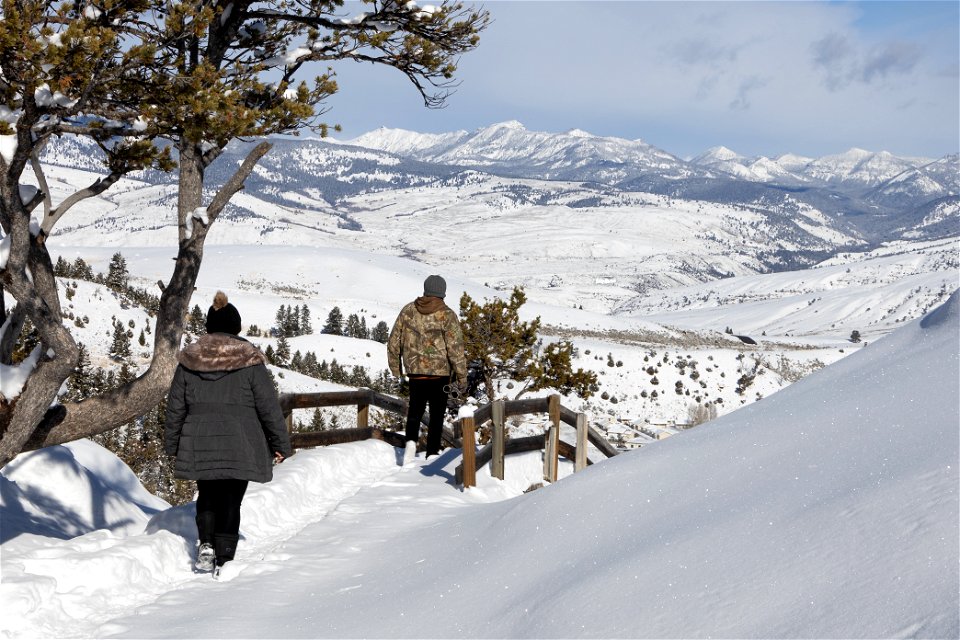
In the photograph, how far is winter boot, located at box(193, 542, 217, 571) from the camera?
5.91 metres

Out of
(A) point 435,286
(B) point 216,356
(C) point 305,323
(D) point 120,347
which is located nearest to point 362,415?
(A) point 435,286

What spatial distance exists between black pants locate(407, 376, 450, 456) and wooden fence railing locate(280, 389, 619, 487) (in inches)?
13.3

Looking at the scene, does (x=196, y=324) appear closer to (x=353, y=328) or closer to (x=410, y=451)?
(x=353, y=328)

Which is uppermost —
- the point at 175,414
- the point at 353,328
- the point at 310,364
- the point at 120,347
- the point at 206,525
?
the point at 175,414

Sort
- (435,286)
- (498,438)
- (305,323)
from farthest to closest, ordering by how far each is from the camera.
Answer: (305,323), (498,438), (435,286)

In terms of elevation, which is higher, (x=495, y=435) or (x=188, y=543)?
(x=495, y=435)

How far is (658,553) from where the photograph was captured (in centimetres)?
351

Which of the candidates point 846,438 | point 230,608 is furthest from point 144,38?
point 846,438

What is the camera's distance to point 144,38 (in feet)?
19.1

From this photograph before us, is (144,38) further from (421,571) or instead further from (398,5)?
(421,571)

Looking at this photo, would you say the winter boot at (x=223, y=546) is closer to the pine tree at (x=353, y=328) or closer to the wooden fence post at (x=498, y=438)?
the wooden fence post at (x=498, y=438)

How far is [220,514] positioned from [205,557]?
336 mm

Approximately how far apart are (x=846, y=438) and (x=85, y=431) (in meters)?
5.58

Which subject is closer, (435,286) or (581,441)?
(435,286)
